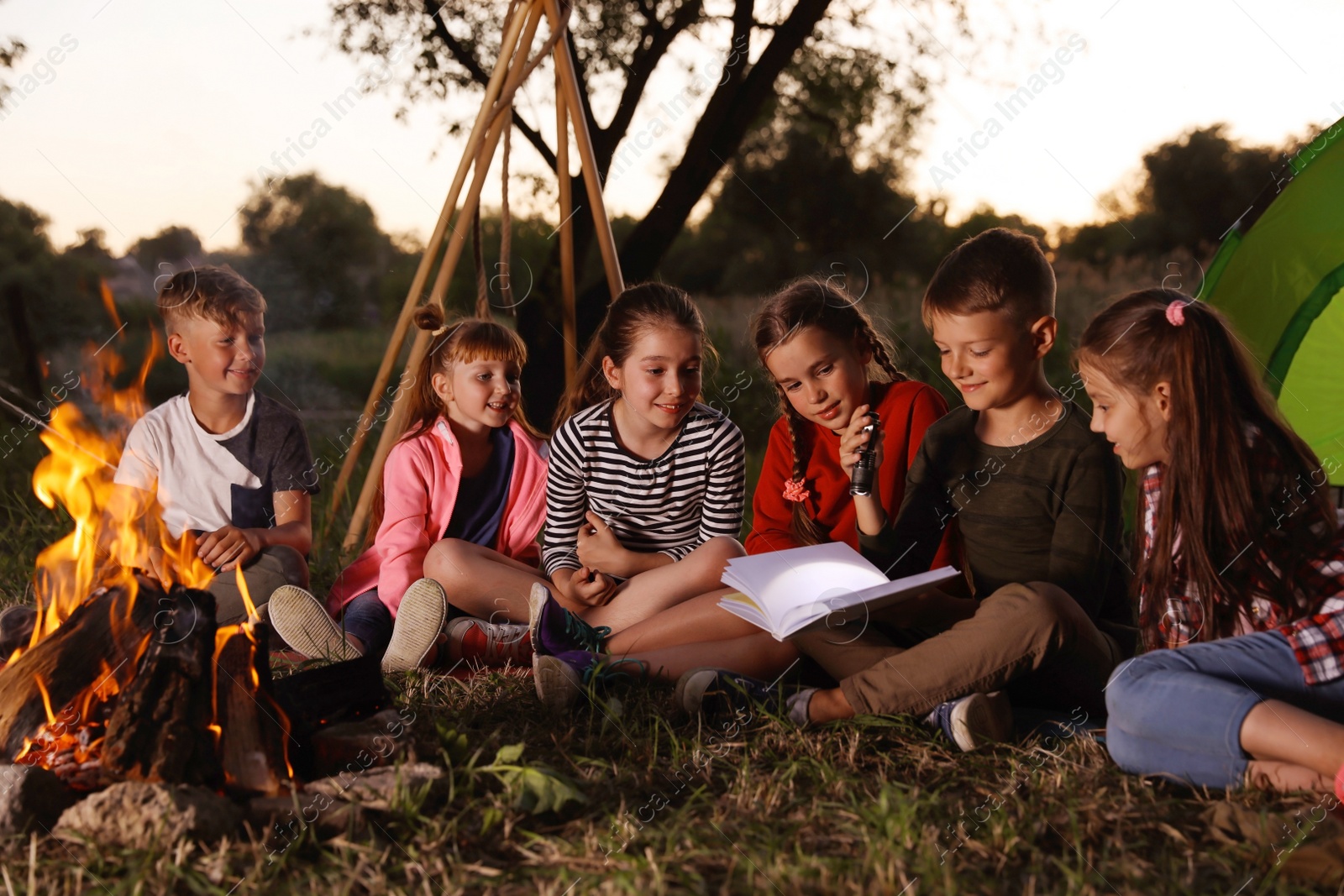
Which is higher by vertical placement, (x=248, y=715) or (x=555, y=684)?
(x=555, y=684)

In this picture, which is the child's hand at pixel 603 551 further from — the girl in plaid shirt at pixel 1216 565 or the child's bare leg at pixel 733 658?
the girl in plaid shirt at pixel 1216 565

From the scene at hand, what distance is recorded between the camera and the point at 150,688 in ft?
5.92

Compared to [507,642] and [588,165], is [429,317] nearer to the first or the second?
[588,165]

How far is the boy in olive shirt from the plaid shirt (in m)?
0.18

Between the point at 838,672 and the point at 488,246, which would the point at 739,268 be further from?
the point at 838,672

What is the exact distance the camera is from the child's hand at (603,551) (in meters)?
2.88

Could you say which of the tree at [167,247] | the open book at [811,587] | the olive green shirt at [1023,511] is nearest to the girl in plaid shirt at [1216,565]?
the olive green shirt at [1023,511]

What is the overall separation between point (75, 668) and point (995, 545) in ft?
6.20

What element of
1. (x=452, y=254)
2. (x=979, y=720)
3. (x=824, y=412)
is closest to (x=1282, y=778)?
(x=979, y=720)

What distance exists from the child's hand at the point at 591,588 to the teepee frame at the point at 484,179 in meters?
0.84

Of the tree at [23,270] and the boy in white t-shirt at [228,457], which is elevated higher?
the boy in white t-shirt at [228,457]

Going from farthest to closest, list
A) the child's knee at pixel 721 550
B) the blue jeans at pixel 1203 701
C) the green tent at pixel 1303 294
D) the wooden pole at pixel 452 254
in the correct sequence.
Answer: the wooden pole at pixel 452 254 → the green tent at pixel 1303 294 → the child's knee at pixel 721 550 → the blue jeans at pixel 1203 701

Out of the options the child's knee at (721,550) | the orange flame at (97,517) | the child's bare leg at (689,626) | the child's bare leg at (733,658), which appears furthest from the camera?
the child's knee at (721,550)

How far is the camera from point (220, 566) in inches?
115
